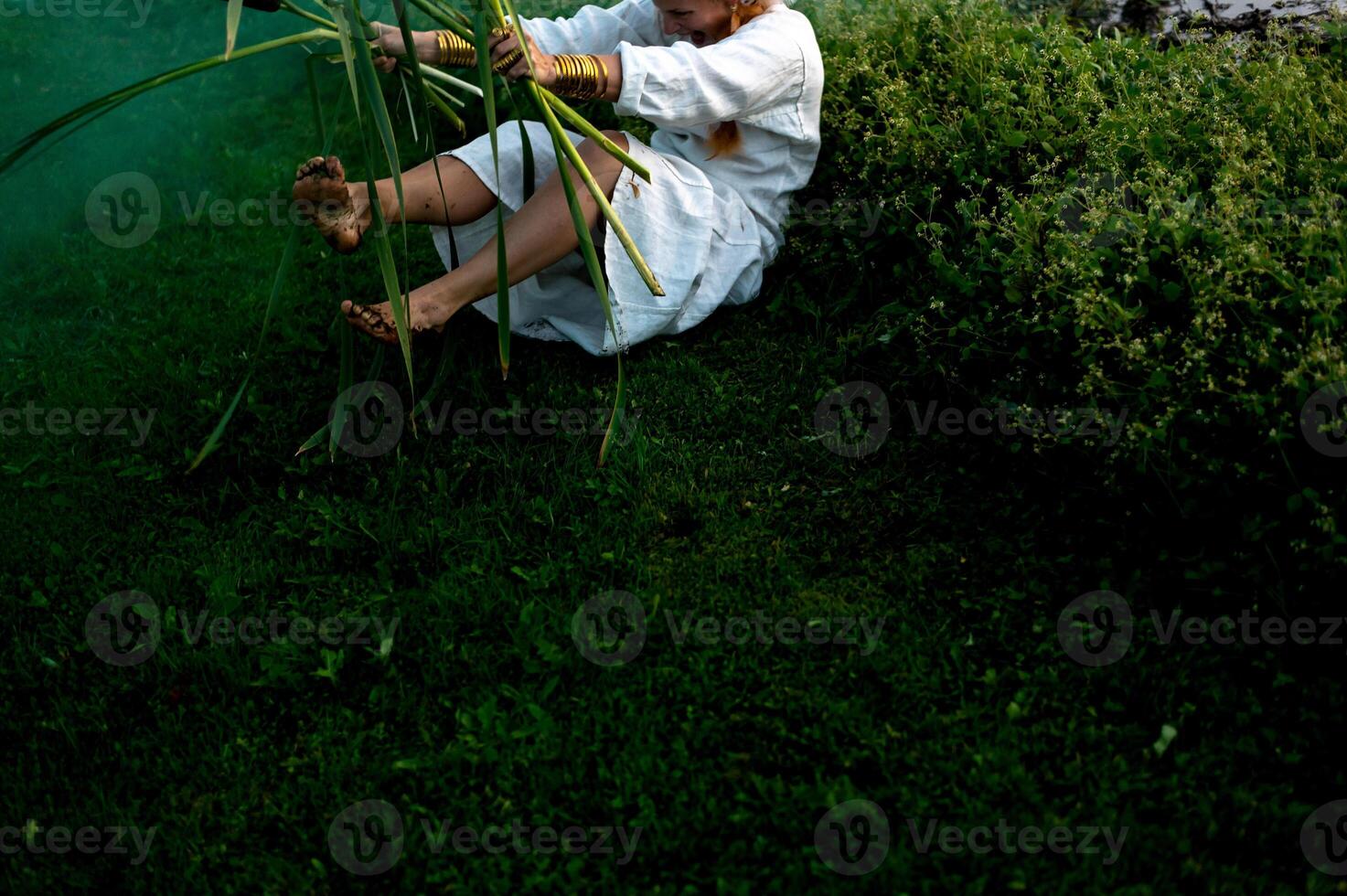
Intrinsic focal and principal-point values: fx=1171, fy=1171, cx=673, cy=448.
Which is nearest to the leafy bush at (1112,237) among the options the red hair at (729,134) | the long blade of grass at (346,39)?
the red hair at (729,134)

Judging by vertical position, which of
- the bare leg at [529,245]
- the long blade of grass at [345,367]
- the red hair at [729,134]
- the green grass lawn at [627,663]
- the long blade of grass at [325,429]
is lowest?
the green grass lawn at [627,663]

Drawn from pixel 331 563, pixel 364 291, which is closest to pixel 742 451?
pixel 331 563

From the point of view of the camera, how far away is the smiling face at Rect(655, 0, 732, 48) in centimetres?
304

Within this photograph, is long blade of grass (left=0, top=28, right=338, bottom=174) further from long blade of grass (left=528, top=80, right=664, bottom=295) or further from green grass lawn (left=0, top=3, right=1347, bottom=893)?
green grass lawn (left=0, top=3, right=1347, bottom=893)

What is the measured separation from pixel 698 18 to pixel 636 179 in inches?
18.9

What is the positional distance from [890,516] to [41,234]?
310cm

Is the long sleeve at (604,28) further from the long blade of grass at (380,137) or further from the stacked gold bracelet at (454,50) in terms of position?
the long blade of grass at (380,137)

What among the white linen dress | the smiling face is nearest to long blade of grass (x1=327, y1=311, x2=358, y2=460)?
the white linen dress

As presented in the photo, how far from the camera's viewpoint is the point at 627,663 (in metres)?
2.44

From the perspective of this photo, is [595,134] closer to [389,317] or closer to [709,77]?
[709,77]

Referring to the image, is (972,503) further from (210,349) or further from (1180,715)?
(210,349)

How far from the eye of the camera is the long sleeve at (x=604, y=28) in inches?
128

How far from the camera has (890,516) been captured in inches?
109

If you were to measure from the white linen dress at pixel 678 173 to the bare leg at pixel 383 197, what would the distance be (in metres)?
0.05
